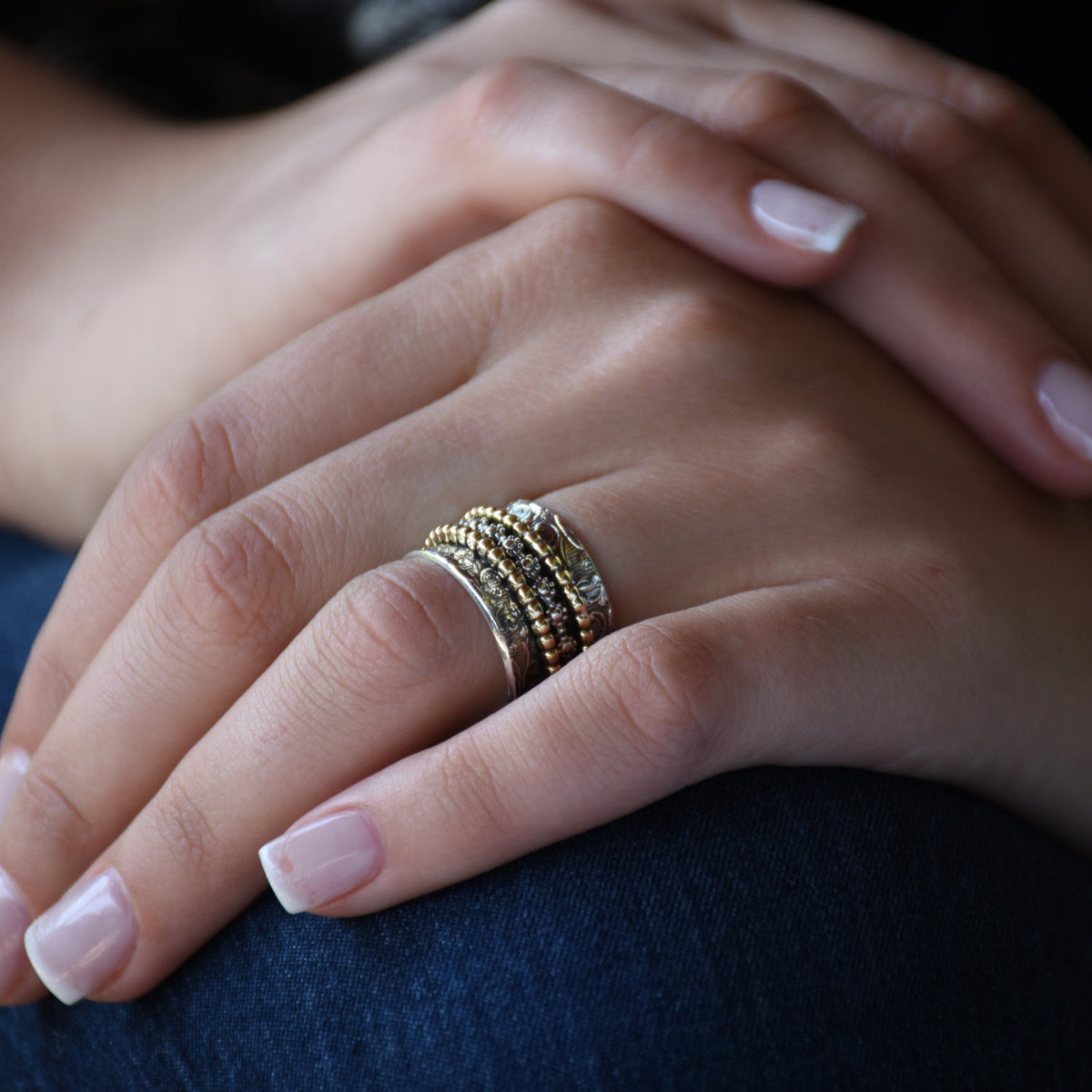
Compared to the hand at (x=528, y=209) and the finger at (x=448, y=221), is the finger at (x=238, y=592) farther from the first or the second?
the hand at (x=528, y=209)

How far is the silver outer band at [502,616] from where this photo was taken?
0.64 meters

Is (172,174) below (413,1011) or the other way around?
the other way around

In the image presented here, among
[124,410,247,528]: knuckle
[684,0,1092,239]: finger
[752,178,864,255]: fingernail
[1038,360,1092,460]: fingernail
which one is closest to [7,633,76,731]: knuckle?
[124,410,247,528]: knuckle

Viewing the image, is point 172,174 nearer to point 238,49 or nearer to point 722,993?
point 238,49

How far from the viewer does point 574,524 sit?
67cm

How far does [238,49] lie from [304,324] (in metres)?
0.85

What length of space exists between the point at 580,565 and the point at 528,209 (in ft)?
1.22

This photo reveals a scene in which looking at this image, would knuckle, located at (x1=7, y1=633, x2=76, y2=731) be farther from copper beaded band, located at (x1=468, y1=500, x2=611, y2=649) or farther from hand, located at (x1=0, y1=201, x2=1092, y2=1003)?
copper beaded band, located at (x1=468, y1=500, x2=611, y2=649)

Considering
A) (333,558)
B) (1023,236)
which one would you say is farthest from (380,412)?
(1023,236)

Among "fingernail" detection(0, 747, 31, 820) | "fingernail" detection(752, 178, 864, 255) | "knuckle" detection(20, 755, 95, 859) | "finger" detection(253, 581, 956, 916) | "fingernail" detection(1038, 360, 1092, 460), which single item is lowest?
"fingernail" detection(0, 747, 31, 820)

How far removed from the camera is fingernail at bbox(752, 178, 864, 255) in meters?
0.77

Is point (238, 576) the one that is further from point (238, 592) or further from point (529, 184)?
point (529, 184)

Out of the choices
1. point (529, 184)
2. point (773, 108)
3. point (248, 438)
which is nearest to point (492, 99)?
point (529, 184)

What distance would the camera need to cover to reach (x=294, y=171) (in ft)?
3.32
